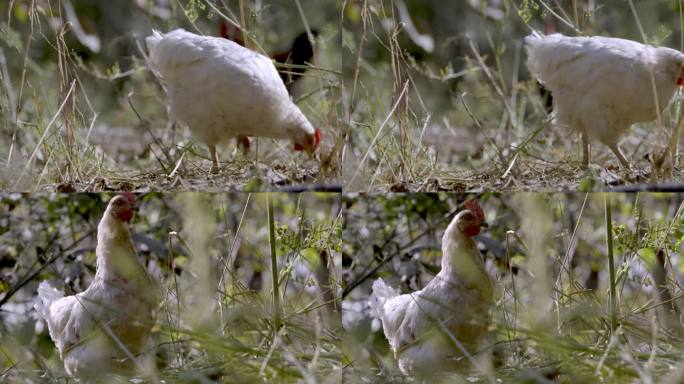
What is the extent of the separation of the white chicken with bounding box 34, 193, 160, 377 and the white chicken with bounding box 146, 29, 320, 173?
0.29m

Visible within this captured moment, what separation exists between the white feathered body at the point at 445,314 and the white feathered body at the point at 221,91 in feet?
1.61

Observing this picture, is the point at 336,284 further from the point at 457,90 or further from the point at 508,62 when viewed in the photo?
the point at 508,62

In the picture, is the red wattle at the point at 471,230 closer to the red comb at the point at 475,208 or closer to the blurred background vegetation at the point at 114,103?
the red comb at the point at 475,208

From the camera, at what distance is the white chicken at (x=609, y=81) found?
1.83 m

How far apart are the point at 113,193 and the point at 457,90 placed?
37.7 inches

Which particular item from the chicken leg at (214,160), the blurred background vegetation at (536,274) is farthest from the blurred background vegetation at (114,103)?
the blurred background vegetation at (536,274)

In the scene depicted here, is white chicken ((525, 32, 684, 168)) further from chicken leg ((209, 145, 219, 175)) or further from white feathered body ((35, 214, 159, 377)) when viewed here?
white feathered body ((35, 214, 159, 377))

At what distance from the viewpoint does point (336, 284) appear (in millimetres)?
1926

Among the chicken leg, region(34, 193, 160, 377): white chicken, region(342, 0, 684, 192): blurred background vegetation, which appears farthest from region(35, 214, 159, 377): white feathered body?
region(342, 0, 684, 192): blurred background vegetation

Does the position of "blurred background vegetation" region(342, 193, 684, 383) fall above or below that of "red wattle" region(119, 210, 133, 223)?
below

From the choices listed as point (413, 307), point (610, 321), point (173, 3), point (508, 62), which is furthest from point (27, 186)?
point (610, 321)

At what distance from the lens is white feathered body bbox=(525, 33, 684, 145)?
1835mm

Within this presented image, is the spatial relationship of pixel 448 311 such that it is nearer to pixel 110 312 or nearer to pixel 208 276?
pixel 208 276

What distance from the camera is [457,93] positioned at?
78.2 inches
